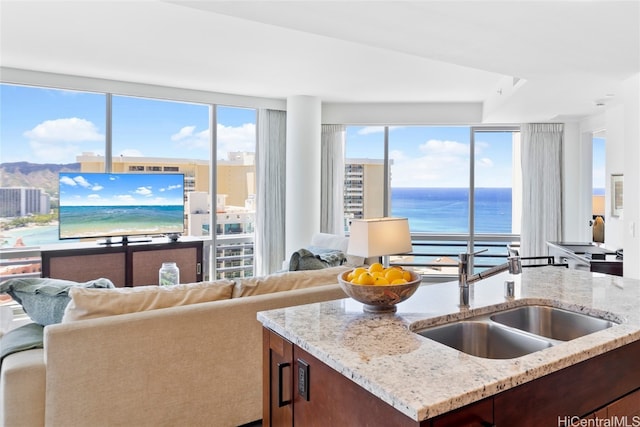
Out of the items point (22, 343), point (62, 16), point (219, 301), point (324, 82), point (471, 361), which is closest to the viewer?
point (471, 361)

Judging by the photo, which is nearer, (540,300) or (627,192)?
(540,300)

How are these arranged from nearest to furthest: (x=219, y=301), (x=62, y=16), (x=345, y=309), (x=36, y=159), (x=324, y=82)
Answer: (x=345, y=309) → (x=219, y=301) → (x=62, y=16) → (x=36, y=159) → (x=324, y=82)

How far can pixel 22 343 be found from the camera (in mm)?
2059

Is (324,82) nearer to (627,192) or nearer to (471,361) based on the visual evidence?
(627,192)

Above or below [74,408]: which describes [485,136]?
above

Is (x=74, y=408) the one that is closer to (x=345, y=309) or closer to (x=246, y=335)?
(x=246, y=335)

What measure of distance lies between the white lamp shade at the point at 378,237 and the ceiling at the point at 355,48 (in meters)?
1.12

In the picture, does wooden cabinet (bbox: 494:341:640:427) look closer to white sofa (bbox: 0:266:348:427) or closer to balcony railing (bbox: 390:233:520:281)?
white sofa (bbox: 0:266:348:427)

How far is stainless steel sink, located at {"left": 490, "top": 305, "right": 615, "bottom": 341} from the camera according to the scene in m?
1.79

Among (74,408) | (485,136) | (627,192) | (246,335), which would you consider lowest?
(74,408)

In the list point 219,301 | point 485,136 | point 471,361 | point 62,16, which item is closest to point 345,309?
point 471,361

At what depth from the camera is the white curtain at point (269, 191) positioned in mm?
5754

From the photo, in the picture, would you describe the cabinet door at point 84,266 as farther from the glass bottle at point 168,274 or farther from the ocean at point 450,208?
the ocean at point 450,208

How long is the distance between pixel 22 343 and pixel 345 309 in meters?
1.56
